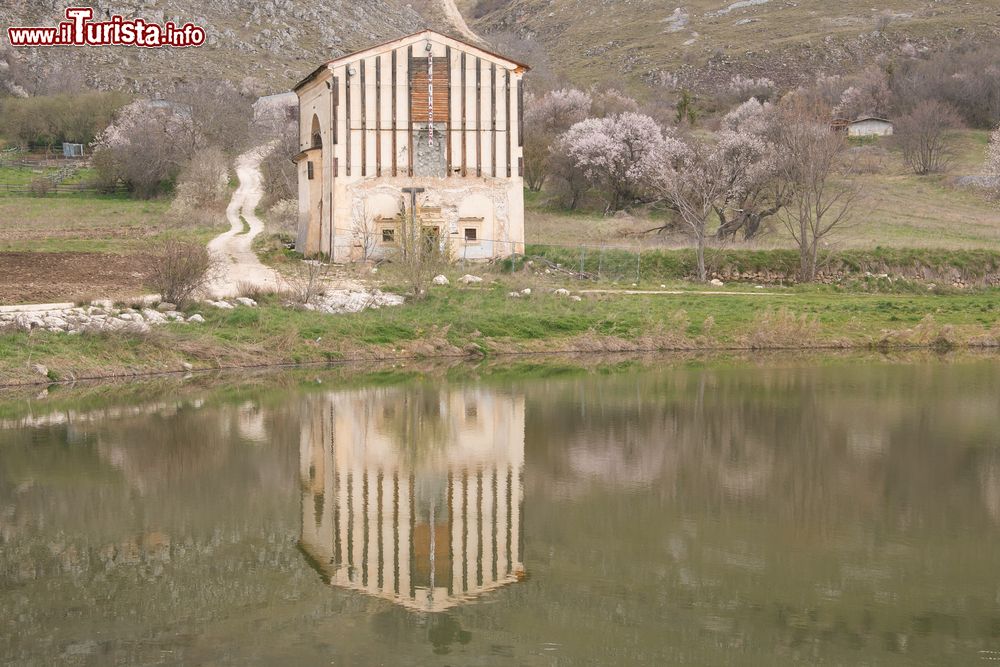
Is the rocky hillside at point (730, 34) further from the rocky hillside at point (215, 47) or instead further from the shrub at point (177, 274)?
the shrub at point (177, 274)

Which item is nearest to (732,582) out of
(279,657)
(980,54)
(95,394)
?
(279,657)

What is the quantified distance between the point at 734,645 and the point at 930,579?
3.12 metres

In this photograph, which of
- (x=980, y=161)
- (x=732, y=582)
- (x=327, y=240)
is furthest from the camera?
(x=980, y=161)

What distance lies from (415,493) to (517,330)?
16.7m

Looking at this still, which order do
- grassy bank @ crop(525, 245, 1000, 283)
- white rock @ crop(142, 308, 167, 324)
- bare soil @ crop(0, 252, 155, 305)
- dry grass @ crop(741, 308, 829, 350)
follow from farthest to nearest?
grassy bank @ crop(525, 245, 1000, 283) → dry grass @ crop(741, 308, 829, 350) → bare soil @ crop(0, 252, 155, 305) → white rock @ crop(142, 308, 167, 324)

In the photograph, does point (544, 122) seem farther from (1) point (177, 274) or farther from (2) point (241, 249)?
(1) point (177, 274)

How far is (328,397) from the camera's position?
26.1m

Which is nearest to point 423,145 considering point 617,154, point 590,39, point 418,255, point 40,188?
point 418,255

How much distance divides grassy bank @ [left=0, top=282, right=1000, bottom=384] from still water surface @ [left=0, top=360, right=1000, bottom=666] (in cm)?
498

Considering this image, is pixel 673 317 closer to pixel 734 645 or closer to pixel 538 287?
pixel 538 287

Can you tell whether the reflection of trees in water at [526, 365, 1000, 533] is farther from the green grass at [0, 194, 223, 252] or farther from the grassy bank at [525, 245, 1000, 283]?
the green grass at [0, 194, 223, 252]

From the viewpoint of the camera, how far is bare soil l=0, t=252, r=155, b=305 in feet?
108

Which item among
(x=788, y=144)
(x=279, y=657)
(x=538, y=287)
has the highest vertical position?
(x=788, y=144)

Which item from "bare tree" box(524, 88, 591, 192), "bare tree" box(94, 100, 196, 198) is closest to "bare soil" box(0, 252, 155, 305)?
"bare tree" box(524, 88, 591, 192)
